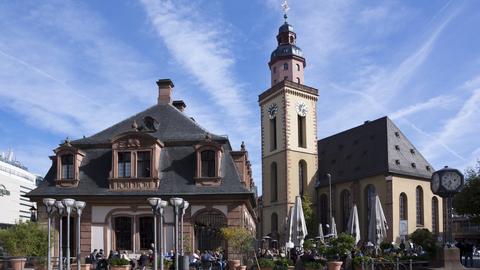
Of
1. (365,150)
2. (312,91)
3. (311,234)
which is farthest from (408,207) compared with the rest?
(312,91)

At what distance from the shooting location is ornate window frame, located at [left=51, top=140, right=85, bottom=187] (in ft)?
106

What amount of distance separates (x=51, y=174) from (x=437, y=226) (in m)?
40.8

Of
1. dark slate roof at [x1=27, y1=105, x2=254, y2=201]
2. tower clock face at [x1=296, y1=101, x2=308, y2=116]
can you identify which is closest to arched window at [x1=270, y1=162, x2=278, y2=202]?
tower clock face at [x1=296, y1=101, x2=308, y2=116]

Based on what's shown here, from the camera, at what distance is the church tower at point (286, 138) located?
2719 inches

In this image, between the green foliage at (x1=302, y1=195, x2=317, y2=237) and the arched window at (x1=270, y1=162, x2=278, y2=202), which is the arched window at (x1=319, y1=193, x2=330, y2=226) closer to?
the green foliage at (x1=302, y1=195, x2=317, y2=237)

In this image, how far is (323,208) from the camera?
233 feet

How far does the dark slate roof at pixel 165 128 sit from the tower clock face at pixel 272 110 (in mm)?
36945

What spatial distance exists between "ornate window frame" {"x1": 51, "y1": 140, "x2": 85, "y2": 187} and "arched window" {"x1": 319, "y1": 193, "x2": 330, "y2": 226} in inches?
1670

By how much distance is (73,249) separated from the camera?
3234cm

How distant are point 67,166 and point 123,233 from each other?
4832 mm

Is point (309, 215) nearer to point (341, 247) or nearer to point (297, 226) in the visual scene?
point (297, 226)

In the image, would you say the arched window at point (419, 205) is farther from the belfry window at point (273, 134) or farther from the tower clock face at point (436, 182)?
the tower clock face at point (436, 182)

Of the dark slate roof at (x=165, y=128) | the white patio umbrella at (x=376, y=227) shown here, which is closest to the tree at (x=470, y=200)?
the white patio umbrella at (x=376, y=227)

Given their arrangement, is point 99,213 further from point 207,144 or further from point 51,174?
point 207,144
